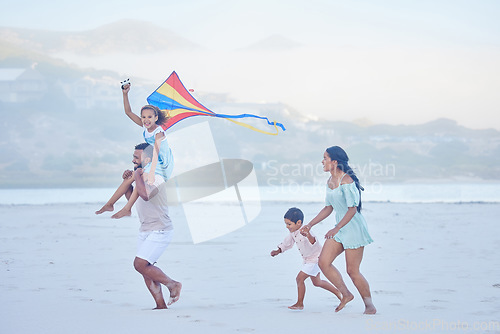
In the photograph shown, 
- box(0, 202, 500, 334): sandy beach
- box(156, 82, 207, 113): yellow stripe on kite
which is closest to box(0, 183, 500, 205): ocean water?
box(0, 202, 500, 334): sandy beach

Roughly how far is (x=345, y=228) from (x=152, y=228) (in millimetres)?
1734

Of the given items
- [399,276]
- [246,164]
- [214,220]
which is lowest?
[246,164]

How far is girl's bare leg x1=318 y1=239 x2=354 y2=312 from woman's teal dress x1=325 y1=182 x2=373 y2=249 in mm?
74

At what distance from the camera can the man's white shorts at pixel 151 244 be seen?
589 cm

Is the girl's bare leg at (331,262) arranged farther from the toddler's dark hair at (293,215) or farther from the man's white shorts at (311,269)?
the toddler's dark hair at (293,215)

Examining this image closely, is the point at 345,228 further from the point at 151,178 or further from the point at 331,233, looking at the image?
the point at 151,178

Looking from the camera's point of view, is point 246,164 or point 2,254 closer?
point 2,254

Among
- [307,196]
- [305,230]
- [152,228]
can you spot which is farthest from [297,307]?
[307,196]

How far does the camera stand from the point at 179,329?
5.11 metres

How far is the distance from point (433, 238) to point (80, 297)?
8.04 meters

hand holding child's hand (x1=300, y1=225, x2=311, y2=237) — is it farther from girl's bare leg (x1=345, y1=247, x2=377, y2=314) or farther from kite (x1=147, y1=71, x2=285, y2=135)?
kite (x1=147, y1=71, x2=285, y2=135)

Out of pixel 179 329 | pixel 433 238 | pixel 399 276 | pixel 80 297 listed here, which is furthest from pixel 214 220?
pixel 179 329

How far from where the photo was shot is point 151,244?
5914 mm

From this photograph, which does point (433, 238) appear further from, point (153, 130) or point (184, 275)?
point (153, 130)
